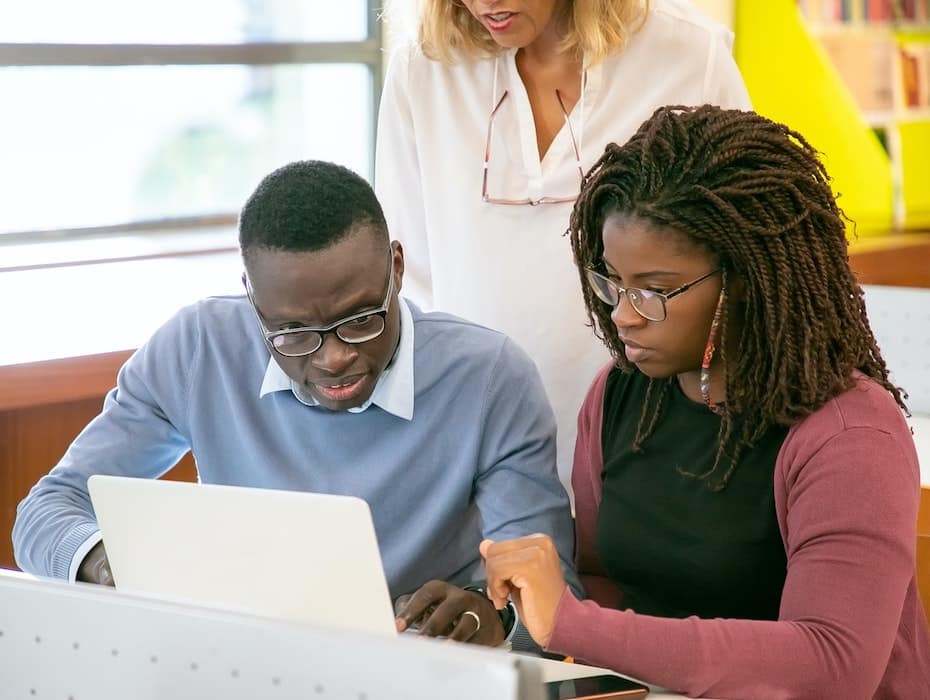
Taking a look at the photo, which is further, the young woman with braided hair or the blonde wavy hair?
the blonde wavy hair

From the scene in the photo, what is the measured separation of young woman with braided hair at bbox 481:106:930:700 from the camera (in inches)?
49.3

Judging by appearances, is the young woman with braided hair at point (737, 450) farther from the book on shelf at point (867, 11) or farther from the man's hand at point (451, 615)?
the book on shelf at point (867, 11)

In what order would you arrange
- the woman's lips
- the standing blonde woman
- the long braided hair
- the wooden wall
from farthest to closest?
the wooden wall
the standing blonde woman
the woman's lips
the long braided hair

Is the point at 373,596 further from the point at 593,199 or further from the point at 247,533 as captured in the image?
the point at 593,199

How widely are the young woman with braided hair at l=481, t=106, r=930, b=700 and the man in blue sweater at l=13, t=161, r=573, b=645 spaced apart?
152 millimetres

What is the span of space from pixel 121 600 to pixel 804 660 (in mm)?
654

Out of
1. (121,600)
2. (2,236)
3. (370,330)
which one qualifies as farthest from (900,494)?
(2,236)

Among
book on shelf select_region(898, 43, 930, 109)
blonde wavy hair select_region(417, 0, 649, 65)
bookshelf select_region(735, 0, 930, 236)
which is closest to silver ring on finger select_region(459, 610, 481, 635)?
blonde wavy hair select_region(417, 0, 649, 65)

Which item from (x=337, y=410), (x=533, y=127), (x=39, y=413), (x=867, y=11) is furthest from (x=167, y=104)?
(x=867, y=11)

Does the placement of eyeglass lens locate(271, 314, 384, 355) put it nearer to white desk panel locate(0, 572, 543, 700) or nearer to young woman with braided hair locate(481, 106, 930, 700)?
young woman with braided hair locate(481, 106, 930, 700)

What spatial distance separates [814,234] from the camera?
54.8 inches

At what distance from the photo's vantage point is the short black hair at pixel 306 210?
152 centimetres

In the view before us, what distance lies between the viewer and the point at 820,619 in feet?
→ 4.12

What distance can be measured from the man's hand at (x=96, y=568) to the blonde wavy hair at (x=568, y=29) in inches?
38.0
